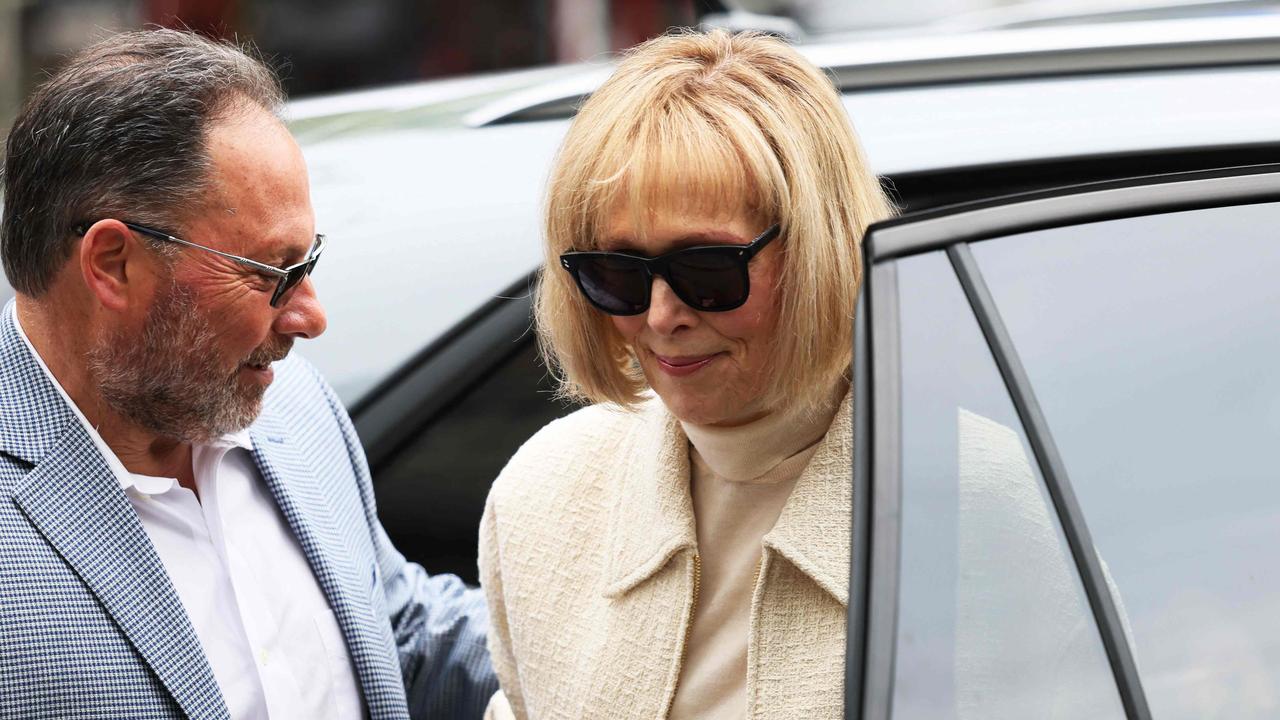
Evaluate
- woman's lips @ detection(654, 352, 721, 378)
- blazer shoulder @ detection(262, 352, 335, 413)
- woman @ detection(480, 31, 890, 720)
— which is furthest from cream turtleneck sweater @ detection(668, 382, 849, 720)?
blazer shoulder @ detection(262, 352, 335, 413)

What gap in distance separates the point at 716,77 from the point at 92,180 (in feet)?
2.80

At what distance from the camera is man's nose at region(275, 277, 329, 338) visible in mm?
1999

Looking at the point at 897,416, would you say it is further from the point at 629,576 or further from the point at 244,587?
the point at 244,587

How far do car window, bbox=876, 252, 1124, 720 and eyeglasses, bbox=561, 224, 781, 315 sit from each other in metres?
0.44

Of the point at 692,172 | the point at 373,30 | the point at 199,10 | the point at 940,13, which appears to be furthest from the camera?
the point at 373,30

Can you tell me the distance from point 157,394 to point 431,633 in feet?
2.11

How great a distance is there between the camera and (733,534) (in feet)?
6.01

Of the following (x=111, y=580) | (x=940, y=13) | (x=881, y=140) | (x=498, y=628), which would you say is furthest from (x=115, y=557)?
(x=940, y=13)

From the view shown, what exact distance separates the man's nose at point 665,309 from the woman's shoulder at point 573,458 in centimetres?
31

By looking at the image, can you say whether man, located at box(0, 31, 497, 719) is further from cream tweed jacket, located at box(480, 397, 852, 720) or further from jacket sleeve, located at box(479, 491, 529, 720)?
cream tweed jacket, located at box(480, 397, 852, 720)

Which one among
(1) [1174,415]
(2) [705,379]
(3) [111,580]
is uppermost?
(2) [705,379]

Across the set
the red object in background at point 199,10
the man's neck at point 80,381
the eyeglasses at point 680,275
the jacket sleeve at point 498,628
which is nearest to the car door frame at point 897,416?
the eyeglasses at point 680,275

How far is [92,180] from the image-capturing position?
192 cm

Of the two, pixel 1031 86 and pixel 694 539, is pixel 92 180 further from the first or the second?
pixel 1031 86
